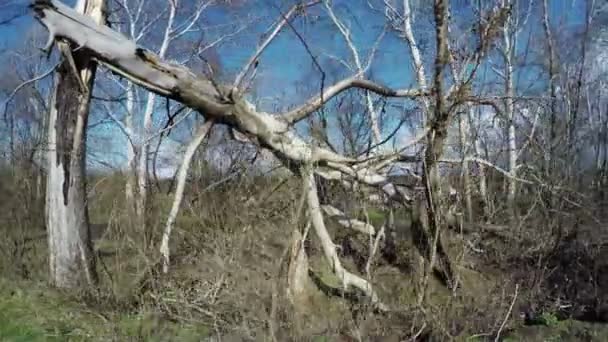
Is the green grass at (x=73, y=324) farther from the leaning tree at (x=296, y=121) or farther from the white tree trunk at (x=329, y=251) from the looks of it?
the white tree trunk at (x=329, y=251)

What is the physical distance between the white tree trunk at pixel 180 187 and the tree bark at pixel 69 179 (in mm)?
1693

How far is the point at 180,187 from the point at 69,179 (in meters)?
1.90

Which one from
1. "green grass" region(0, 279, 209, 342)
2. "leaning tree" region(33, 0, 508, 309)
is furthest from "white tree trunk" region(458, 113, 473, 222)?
"green grass" region(0, 279, 209, 342)

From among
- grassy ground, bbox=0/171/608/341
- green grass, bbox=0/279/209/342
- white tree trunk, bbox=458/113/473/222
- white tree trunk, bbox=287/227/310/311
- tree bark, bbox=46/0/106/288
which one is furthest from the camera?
tree bark, bbox=46/0/106/288

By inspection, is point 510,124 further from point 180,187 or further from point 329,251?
point 180,187

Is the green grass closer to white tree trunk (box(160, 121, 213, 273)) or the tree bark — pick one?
white tree trunk (box(160, 121, 213, 273))

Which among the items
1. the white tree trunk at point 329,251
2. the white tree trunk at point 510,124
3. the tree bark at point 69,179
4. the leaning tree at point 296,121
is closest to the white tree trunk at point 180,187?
the leaning tree at point 296,121

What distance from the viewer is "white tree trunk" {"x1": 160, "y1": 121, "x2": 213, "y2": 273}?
6.54 metres

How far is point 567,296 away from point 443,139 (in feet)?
9.03

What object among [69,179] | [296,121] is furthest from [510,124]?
[69,179]

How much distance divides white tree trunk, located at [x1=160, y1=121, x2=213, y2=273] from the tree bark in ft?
5.55

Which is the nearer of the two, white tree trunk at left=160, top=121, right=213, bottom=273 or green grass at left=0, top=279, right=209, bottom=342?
green grass at left=0, top=279, right=209, bottom=342

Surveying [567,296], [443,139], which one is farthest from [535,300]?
[443,139]

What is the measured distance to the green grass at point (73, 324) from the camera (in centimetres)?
541
